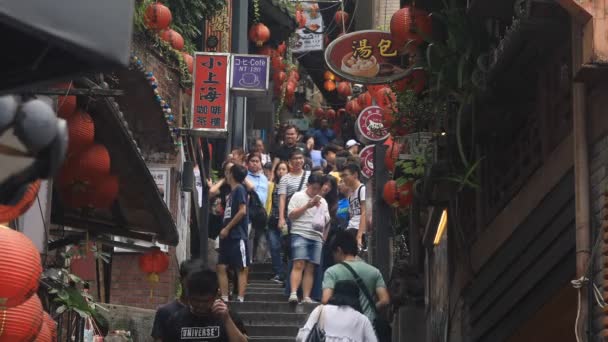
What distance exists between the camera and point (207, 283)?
9.02 meters

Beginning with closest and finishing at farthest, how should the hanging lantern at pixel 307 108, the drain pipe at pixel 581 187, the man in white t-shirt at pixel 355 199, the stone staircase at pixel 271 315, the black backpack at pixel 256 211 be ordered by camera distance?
the drain pipe at pixel 581 187
the stone staircase at pixel 271 315
the man in white t-shirt at pixel 355 199
the black backpack at pixel 256 211
the hanging lantern at pixel 307 108

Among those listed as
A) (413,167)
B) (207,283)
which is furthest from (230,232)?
(207,283)

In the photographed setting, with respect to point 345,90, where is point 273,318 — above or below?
below

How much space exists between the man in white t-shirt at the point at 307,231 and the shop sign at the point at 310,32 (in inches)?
877

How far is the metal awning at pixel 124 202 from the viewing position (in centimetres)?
1146

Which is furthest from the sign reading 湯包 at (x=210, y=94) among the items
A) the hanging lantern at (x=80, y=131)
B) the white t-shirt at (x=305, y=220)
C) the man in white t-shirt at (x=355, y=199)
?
the hanging lantern at (x=80, y=131)

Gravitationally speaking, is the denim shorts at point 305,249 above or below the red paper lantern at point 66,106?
below

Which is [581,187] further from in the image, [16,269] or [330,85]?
[330,85]

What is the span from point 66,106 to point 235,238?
6742 mm

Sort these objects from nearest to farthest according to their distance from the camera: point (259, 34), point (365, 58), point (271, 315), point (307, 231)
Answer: point (365, 58), point (271, 315), point (307, 231), point (259, 34)

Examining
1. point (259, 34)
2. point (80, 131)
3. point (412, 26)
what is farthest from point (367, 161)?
point (80, 131)

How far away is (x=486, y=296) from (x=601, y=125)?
3454mm

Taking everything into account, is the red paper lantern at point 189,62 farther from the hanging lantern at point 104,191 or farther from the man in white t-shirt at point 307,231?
the hanging lantern at point 104,191

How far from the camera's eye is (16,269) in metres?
8.18
